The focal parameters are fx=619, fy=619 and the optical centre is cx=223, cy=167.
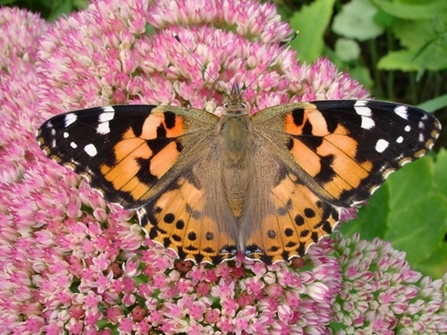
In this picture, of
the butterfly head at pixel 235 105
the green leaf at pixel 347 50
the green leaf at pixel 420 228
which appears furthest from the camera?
the green leaf at pixel 347 50

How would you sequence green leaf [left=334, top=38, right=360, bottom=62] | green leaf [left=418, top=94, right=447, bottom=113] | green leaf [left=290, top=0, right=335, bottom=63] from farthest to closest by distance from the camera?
green leaf [left=334, top=38, right=360, bottom=62] → green leaf [left=290, top=0, right=335, bottom=63] → green leaf [left=418, top=94, right=447, bottom=113]

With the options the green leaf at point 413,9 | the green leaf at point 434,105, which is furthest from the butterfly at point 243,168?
the green leaf at point 413,9

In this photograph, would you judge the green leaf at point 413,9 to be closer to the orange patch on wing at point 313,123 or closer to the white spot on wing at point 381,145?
the orange patch on wing at point 313,123

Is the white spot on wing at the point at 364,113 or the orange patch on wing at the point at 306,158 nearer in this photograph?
the white spot on wing at the point at 364,113

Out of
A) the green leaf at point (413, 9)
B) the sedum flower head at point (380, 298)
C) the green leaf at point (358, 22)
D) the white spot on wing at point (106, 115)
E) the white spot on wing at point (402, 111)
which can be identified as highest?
the green leaf at point (358, 22)

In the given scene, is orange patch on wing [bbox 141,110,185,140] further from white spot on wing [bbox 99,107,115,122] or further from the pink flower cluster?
the pink flower cluster

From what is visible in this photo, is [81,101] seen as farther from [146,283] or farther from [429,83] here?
[429,83]

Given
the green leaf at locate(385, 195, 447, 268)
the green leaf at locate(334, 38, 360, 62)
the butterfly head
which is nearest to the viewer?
the butterfly head

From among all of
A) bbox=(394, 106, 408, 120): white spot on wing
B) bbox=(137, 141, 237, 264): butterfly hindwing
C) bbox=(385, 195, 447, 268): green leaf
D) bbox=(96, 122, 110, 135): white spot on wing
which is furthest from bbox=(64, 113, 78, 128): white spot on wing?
bbox=(385, 195, 447, 268): green leaf
